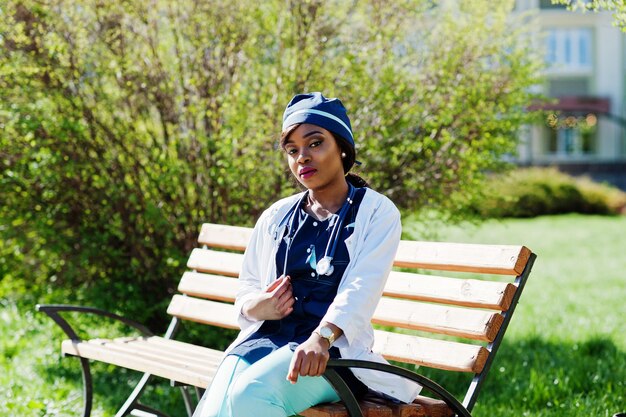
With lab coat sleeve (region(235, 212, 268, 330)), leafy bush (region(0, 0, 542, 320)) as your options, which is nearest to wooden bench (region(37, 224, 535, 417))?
lab coat sleeve (region(235, 212, 268, 330))

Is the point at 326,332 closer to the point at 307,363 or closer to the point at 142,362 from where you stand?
the point at 307,363

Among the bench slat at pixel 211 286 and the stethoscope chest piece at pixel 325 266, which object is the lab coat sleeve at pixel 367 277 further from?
the bench slat at pixel 211 286

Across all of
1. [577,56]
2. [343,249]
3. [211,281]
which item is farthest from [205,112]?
[577,56]

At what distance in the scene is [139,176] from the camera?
6051mm

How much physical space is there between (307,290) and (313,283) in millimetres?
32

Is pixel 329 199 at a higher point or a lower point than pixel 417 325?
higher

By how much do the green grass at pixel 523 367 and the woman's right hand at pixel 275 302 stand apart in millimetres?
1941

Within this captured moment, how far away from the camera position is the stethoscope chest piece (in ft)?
10.3

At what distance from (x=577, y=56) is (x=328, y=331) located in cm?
3620

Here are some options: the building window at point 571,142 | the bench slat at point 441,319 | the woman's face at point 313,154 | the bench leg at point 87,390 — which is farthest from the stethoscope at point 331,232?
the building window at point 571,142

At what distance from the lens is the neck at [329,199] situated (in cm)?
331

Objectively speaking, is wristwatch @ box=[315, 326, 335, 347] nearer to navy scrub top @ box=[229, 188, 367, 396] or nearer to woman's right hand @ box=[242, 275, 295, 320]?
navy scrub top @ box=[229, 188, 367, 396]

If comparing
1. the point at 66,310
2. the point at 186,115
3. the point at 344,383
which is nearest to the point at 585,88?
the point at 186,115

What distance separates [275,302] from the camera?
3127 millimetres
